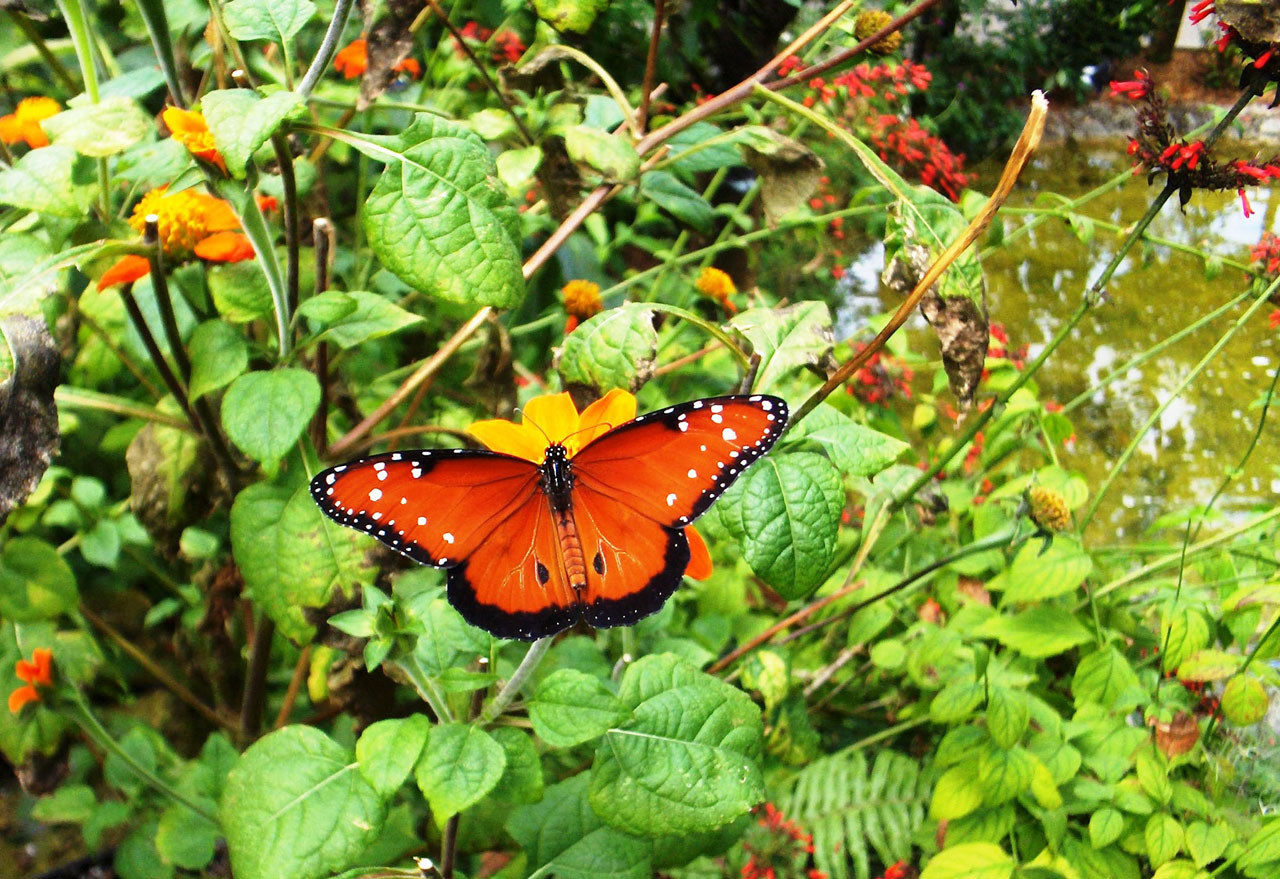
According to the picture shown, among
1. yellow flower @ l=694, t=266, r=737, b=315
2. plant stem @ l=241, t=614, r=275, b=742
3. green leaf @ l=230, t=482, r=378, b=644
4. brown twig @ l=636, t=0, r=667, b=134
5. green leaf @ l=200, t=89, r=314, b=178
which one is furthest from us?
yellow flower @ l=694, t=266, r=737, b=315

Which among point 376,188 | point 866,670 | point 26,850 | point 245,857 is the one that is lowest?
point 26,850

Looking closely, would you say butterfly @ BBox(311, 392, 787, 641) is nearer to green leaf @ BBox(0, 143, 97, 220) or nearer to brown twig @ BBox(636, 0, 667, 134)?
green leaf @ BBox(0, 143, 97, 220)

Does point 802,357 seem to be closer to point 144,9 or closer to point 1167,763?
point 144,9

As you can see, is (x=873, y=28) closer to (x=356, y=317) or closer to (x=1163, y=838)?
(x=356, y=317)

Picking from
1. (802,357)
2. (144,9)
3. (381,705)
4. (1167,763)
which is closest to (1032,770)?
(1167,763)

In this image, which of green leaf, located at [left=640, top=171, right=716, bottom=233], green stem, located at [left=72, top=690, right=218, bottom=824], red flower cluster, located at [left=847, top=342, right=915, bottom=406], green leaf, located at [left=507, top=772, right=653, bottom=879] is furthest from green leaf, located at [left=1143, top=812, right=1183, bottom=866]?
green stem, located at [left=72, top=690, right=218, bottom=824]
